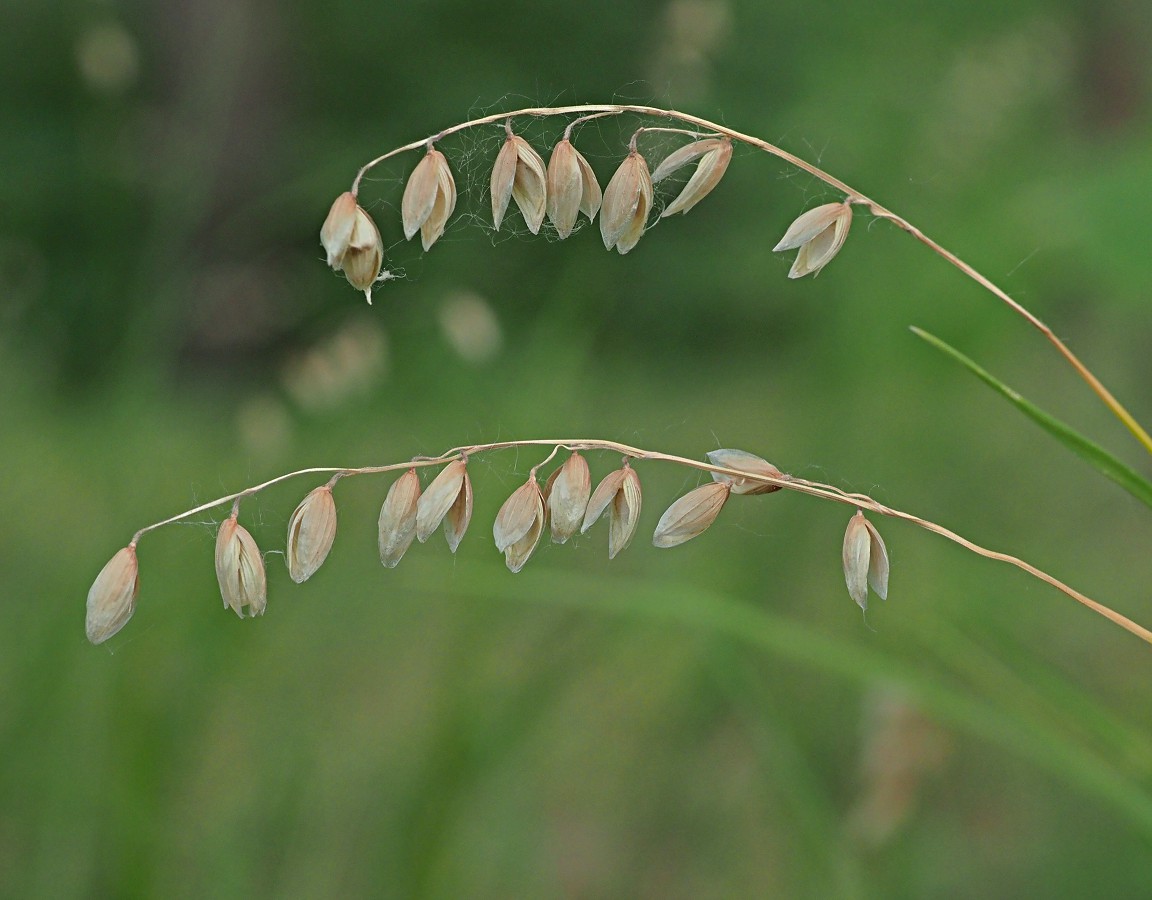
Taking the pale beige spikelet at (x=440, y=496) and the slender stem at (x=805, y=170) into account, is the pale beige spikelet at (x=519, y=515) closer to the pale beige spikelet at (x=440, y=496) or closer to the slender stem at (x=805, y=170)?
the pale beige spikelet at (x=440, y=496)

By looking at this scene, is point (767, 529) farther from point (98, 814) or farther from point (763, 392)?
point (763, 392)

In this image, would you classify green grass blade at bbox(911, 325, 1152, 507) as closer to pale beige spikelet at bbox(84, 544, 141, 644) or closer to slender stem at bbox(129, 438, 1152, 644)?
slender stem at bbox(129, 438, 1152, 644)

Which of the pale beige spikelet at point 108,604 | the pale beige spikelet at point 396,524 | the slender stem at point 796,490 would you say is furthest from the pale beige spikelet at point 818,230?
the pale beige spikelet at point 108,604

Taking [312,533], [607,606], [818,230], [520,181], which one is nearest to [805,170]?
[818,230]

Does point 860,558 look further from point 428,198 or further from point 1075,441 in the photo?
point 428,198

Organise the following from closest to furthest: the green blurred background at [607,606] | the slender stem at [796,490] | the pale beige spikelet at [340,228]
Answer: the slender stem at [796,490]
the pale beige spikelet at [340,228]
the green blurred background at [607,606]

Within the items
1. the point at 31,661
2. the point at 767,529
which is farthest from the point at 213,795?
the point at 767,529
